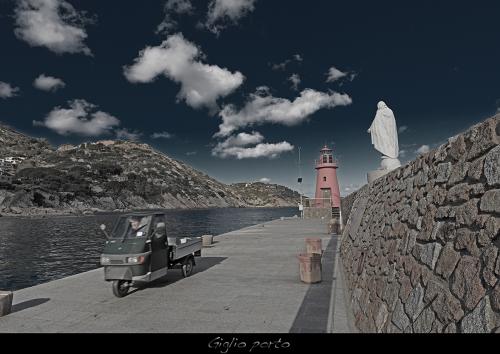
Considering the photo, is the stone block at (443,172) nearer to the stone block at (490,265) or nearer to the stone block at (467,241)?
the stone block at (467,241)

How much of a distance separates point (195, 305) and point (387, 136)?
28.4ft

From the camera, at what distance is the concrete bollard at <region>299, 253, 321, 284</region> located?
30.3 feet

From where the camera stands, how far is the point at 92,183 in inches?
5002

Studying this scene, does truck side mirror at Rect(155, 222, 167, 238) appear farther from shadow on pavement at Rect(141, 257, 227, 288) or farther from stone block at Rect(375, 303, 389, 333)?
stone block at Rect(375, 303, 389, 333)

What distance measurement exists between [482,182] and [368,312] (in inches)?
129

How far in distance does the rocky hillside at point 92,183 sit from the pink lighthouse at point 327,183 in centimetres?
8270

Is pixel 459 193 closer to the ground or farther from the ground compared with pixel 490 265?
farther from the ground

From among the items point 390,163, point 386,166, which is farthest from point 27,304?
point 390,163

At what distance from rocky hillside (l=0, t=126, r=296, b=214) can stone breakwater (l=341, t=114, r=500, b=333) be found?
346ft

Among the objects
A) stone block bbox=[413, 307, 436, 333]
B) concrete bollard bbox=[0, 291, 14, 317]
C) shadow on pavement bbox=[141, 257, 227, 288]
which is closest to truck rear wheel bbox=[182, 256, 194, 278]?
shadow on pavement bbox=[141, 257, 227, 288]

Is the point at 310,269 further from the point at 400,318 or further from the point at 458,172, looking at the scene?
the point at 458,172
